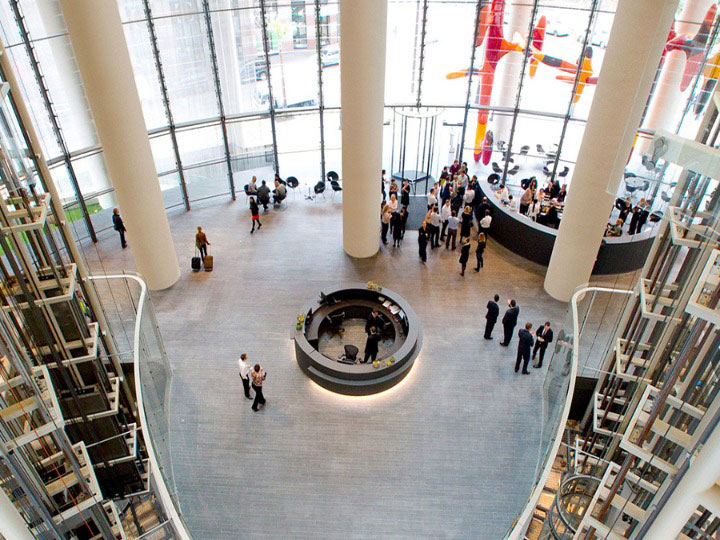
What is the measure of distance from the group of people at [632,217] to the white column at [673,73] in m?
1.36

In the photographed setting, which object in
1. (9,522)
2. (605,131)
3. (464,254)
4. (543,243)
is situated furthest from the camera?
(543,243)

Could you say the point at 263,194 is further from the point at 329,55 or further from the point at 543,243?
the point at 543,243

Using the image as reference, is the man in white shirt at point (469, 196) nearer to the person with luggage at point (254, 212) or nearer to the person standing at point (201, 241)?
the person with luggage at point (254, 212)

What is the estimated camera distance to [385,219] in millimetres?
14430

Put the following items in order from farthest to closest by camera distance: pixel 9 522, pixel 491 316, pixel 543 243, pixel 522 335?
1. pixel 543 243
2. pixel 491 316
3. pixel 522 335
4. pixel 9 522

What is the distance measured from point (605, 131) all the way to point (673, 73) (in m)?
5.50

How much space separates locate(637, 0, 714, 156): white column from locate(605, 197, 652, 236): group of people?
1358mm

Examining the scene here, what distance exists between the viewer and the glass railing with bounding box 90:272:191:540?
292 inches

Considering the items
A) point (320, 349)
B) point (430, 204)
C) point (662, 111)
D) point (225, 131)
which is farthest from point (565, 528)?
point (225, 131)

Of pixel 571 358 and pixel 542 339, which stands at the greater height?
pixel 571 358

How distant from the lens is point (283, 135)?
17.1 meters

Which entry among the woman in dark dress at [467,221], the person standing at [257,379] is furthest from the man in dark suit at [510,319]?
the person standing at [257,379]

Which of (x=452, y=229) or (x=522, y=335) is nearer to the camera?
(x=522, y=335)

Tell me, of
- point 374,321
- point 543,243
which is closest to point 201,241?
point 374,321
